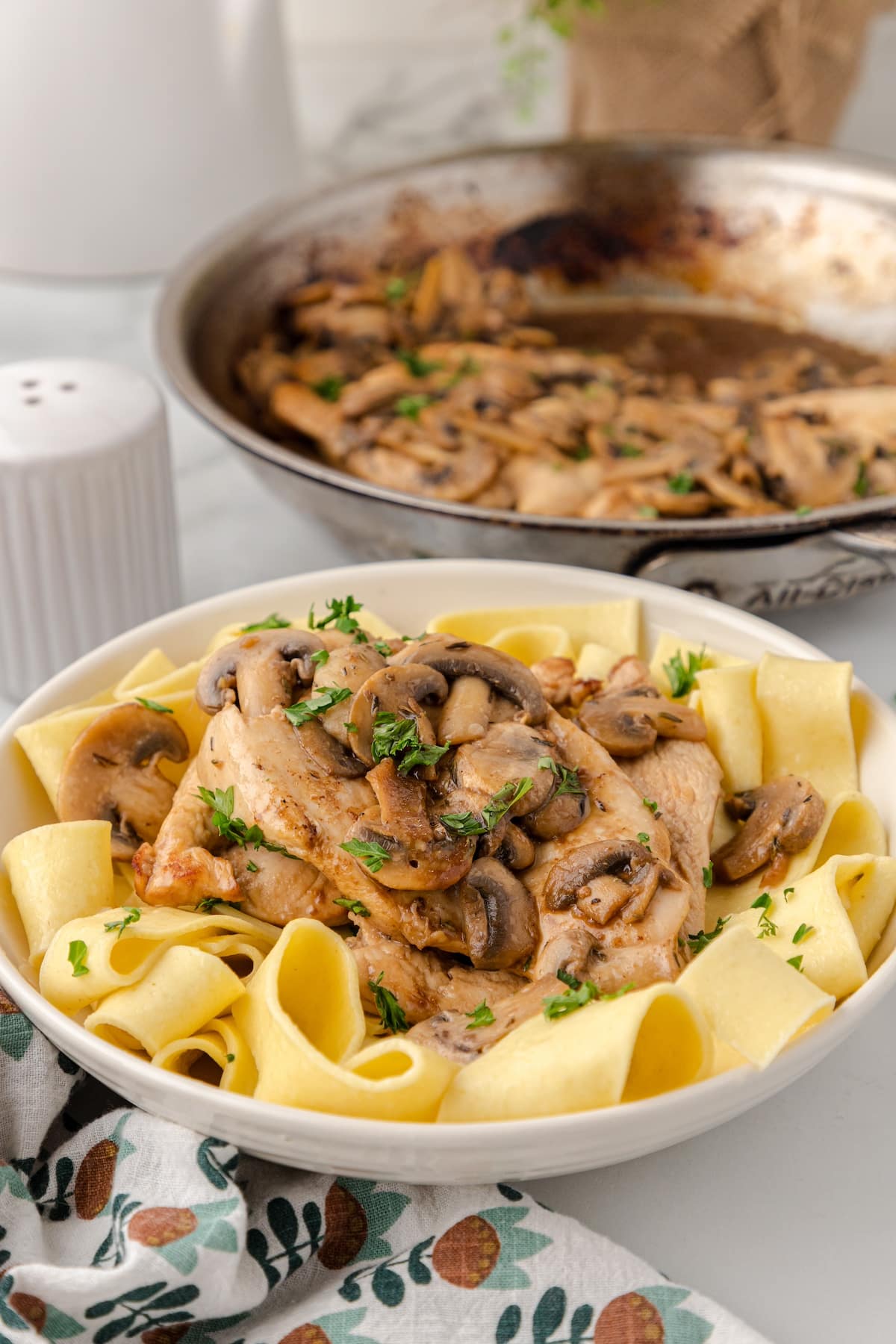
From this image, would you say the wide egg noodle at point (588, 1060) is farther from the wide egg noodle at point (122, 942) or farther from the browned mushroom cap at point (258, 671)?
the browned mushroom cap at point (258, 671)

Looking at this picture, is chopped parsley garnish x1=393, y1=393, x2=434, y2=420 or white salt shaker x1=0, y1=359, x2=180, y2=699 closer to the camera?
white salt shaker x1=0, y1=359, x2=180, y2=699

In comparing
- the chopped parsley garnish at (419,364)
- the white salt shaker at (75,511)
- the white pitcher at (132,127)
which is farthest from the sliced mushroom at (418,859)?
the white pitcher at (132,127)

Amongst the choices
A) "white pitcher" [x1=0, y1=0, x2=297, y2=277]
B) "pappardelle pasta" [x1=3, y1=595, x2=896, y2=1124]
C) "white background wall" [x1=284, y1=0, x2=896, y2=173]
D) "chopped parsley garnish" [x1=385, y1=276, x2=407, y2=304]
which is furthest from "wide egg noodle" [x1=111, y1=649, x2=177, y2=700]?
"white background wall" [x1=284, y1=0, x2=896, y2=173]

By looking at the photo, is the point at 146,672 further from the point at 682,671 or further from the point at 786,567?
the point at 786,567

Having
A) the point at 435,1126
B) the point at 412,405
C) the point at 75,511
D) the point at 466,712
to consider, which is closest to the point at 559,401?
the point at 412,405

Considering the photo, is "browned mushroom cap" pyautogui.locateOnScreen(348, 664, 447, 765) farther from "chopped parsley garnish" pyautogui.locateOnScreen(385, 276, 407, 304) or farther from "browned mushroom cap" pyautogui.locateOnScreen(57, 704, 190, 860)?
"chopped parsley garnish" pyautogui.locateOnScreen(385, 276, 407, 304)

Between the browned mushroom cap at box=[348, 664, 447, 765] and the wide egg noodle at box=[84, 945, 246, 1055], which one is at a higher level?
the browned mushroom cap at box=[348, 664, 447, 765]
